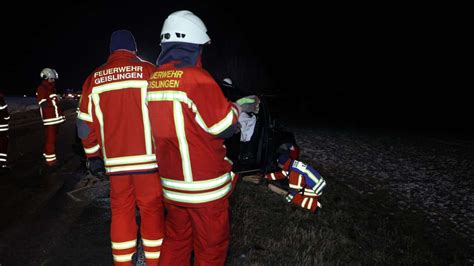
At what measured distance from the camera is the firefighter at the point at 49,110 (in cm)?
642

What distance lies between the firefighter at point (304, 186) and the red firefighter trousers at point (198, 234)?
7.38 feet

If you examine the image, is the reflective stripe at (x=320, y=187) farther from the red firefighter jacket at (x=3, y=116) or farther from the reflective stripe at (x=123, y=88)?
the red firefighter jacket at (x=3, y=116)

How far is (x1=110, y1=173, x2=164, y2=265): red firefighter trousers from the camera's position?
113 inches

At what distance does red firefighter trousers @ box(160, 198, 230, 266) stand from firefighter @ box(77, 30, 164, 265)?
0.38m

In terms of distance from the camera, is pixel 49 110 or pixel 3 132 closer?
pixel 3 132

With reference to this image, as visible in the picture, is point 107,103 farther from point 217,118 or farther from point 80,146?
point 80,146

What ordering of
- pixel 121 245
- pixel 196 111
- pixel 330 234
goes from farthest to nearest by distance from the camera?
pixel 330 234
pixel 121 245
pixel 196 111

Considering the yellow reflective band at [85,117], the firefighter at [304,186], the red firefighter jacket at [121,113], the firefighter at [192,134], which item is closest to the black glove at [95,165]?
the red firefighter jacket at [121,113]

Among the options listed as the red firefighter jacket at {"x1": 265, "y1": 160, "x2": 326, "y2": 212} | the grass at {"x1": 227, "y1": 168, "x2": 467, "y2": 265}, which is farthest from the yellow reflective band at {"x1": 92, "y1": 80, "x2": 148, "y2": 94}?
the red firefighter jacket at {"x1": 265, "y1": 160, "x2": 326, "y2": 212}

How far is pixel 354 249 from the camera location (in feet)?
11.6

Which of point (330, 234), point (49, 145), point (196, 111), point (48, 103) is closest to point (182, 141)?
point (196, 111)

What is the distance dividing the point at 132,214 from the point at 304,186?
242cm

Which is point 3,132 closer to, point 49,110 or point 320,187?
point 49,110

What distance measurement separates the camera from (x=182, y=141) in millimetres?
2264
